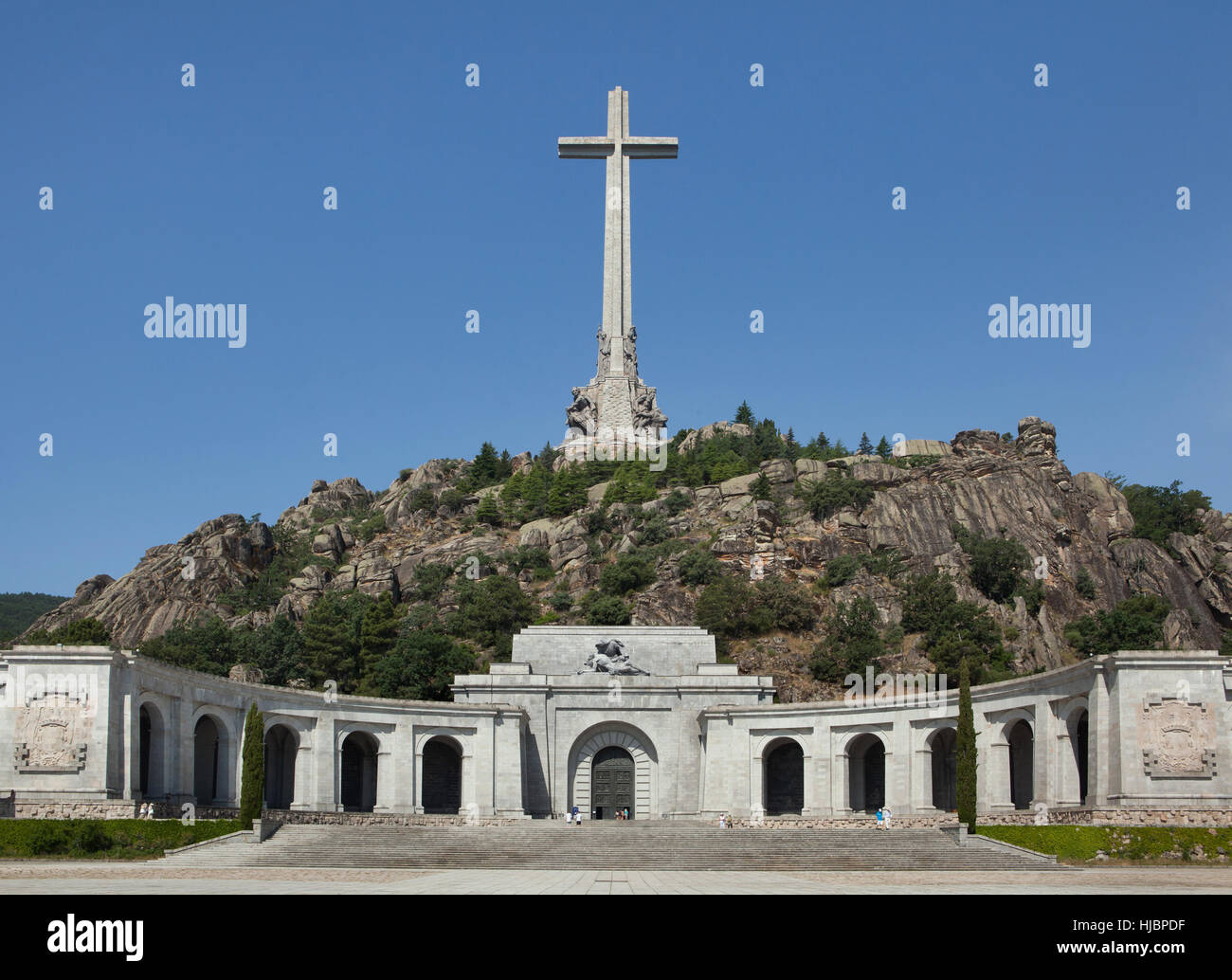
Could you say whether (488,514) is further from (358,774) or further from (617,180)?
(358,774)

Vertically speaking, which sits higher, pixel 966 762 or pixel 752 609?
pixel 752 609

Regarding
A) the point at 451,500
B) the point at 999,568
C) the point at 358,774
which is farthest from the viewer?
the point at 451,500

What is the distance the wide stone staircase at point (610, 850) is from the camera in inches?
1547

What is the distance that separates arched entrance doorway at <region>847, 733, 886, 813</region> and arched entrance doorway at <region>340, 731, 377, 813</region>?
67.7ft

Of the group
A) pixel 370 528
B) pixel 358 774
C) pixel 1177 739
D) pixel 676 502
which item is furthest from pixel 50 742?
pixel 370 528

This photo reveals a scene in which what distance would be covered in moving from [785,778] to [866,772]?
3.67 m

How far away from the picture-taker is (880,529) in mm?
94000

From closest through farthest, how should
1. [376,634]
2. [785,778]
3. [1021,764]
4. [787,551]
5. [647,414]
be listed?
[1021,764] → [785,778] → [376,634] → [787,551] → [647,414]

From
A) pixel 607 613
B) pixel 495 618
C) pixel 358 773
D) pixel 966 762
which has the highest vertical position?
pixel 607 613

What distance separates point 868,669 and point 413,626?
90.0 feet

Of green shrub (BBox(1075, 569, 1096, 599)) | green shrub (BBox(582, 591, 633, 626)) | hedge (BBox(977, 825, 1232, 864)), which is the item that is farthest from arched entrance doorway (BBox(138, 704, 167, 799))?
green shrub (BBox(1075, 569, 1096, 599))

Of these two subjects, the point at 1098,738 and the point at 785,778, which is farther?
the point at 785,778

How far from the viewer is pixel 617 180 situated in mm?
95375

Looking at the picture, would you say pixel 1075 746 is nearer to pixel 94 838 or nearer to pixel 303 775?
pixel 303 775
